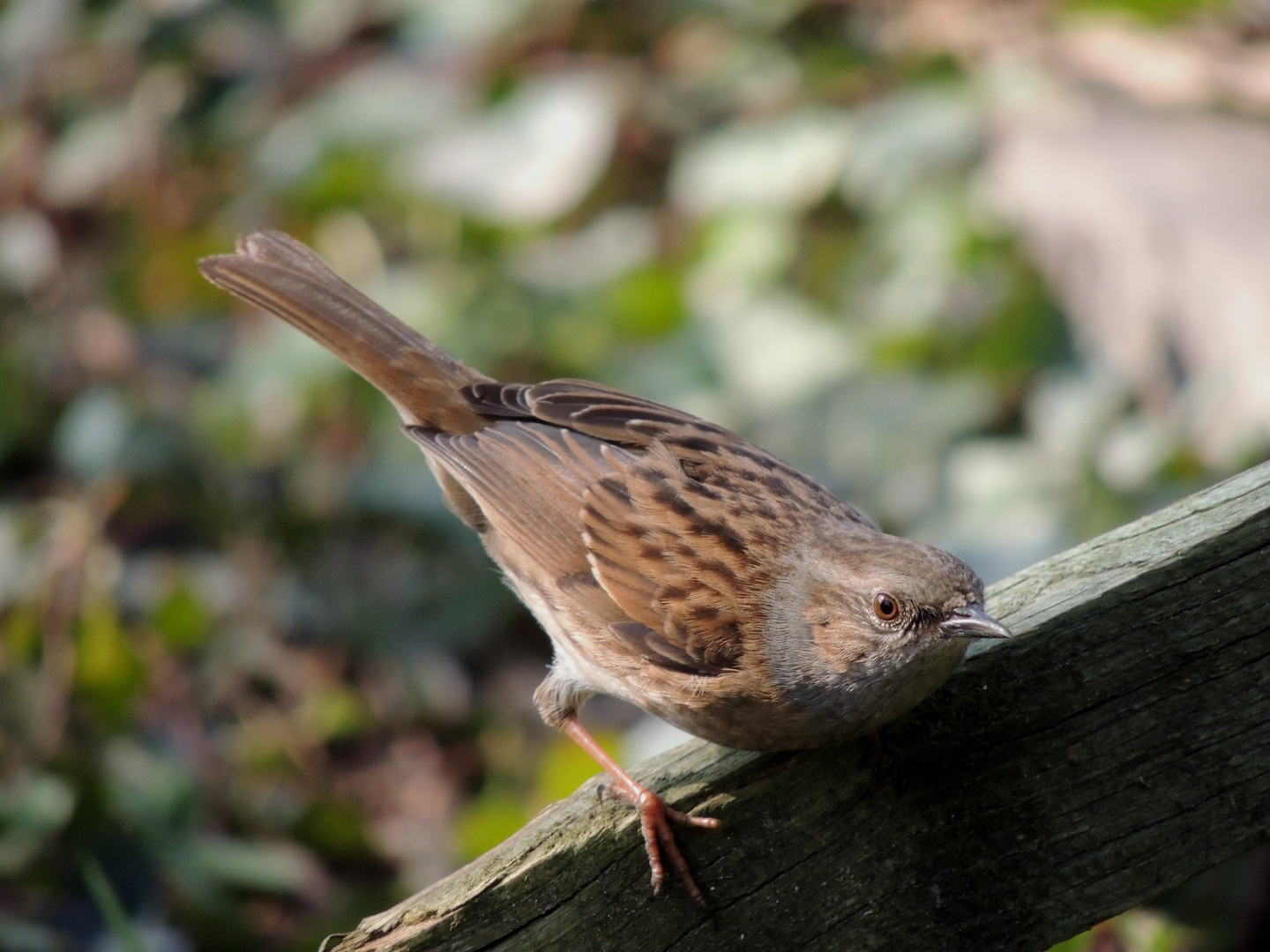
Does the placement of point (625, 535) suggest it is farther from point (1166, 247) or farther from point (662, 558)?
point (1166, 247)

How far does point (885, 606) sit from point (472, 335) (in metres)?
3.22

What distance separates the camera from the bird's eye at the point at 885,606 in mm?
2510

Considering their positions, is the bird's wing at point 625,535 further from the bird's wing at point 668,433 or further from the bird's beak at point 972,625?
the bird's beak at point 972,625

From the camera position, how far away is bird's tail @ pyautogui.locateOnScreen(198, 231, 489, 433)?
3.54m

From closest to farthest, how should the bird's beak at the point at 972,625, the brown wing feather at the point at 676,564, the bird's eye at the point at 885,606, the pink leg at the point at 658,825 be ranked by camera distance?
1. the pink leg at the point at 658,825
2. the bird's beak at the point at 972,625
3. the bird's eye at the point at 885,606
4. the brown wing feather at the point at 676,564

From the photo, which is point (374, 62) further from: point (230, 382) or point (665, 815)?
point (665, 815)

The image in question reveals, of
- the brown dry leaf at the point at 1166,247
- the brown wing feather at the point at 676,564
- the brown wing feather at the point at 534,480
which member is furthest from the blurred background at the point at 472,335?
the brown wing feather at the point at 676,564

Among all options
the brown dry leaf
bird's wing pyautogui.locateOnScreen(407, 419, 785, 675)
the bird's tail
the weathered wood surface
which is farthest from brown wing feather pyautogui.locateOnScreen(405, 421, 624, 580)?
the brown dry leaf

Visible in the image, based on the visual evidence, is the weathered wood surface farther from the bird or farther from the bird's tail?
the bird's tail

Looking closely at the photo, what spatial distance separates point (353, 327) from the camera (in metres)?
3.56

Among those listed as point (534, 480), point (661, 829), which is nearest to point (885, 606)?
point (661, 829)

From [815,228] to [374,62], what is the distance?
A: 282 cm

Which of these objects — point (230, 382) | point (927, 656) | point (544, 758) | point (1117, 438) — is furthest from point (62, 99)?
point (927, 656)

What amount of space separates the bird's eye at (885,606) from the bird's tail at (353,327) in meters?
1.29
